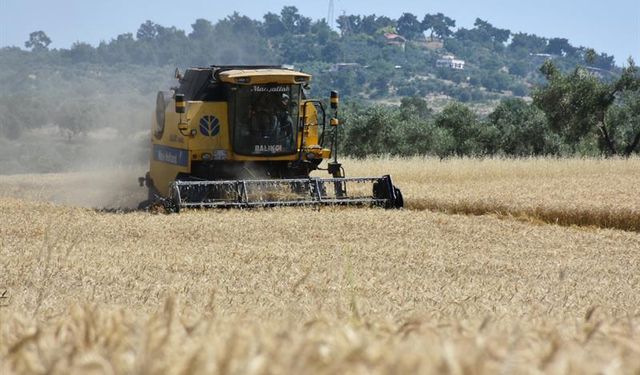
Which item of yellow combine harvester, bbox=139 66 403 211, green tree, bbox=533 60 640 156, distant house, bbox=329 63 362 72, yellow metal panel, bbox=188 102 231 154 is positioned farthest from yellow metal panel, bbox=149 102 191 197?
distant house, bbox=329 63 362 72

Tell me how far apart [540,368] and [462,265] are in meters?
9.62

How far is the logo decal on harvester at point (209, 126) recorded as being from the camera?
2001cm

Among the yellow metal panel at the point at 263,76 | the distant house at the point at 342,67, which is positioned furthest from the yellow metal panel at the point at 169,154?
the distant house at the point at 342,67

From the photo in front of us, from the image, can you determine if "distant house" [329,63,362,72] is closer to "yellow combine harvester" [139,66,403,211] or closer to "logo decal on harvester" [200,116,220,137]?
"yellow combine harvester" [139,66,403,211]

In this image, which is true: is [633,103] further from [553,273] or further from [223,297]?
[223,297]

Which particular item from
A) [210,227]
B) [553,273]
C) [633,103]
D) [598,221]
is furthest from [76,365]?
[633,103]

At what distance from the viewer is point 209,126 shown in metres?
20.1

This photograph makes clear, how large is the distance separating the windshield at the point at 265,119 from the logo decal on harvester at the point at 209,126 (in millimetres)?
299

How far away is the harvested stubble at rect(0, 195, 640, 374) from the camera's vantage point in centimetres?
239

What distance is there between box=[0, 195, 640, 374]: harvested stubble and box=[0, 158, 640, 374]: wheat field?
1cm

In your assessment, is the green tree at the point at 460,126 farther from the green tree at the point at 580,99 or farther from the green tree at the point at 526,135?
the green tree at the point at 580,99

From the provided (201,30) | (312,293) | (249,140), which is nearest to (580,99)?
(201,30)

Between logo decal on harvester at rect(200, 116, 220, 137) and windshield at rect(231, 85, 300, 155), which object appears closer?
logo decal on harvester at rect(200, 116, 220, 137)

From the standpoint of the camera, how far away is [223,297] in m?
7.85
